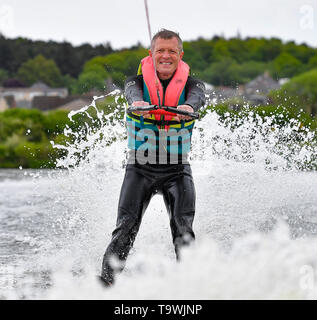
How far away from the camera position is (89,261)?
5.65 metres

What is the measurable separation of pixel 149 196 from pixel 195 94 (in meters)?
0.75

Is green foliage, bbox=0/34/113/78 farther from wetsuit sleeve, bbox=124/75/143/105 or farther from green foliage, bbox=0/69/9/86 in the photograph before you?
wetsuit sleeve, bbox=124/75/143/105

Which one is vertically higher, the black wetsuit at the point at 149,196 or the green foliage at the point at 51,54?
the green foliage at the point at 51,54

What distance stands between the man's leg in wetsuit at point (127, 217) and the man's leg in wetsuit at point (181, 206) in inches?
6.2

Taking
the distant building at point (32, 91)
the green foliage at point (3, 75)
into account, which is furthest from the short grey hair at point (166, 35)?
the green foliage at point (3, 75)

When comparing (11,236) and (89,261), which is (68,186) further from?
(89,261)

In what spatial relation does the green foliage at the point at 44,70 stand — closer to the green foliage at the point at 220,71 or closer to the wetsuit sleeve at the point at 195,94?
the green foliage at the point at 220,71

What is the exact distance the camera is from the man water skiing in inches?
173

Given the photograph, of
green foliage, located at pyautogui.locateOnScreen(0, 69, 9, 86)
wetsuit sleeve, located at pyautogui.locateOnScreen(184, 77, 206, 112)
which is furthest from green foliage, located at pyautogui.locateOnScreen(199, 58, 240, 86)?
wetsuit sleeve, located at pyautogui.locateOnScreen(184, 77, 206, 112)

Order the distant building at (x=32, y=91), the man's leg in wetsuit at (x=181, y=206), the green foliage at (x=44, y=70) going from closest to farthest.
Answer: the man's leg in wetsuit at (x=181, y=206) → the distant building at (x=32, y=91) → the green foliage at (x=44, y=70)

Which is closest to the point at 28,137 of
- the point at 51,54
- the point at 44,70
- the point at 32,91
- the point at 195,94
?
the point at 195,94

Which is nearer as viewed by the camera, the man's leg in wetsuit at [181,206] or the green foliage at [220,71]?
the man's leg in wetsuit at [181,206]

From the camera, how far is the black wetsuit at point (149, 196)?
4.36 meters
